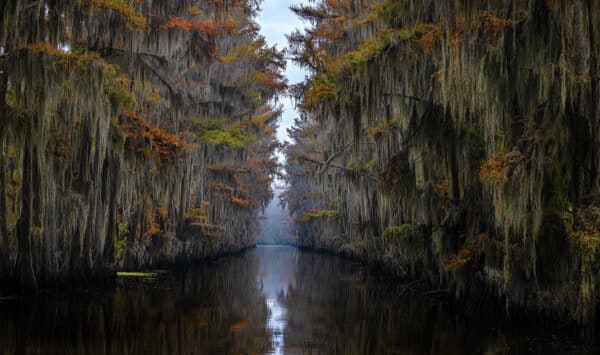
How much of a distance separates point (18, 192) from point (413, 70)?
23.2ft

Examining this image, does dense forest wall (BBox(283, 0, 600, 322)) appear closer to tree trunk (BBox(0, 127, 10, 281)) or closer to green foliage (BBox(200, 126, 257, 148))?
tree trunk (BBox(0, 127, 10, 281))

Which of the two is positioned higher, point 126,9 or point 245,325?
point 126,9

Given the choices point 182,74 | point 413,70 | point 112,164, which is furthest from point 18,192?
point 182,74

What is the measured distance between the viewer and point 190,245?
20.2 meters

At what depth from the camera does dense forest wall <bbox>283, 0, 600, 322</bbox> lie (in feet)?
18.8

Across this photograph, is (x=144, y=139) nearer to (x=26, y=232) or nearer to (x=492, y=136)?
(x=26, y=232)

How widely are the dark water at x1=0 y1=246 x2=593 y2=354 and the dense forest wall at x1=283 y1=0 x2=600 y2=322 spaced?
858 millimetres

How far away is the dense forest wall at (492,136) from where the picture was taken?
5723 mm

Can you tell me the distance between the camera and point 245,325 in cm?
835

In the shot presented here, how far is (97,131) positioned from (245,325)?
447 cm

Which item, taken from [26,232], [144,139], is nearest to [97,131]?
[144,139]

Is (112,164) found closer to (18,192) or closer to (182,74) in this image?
(18,192)

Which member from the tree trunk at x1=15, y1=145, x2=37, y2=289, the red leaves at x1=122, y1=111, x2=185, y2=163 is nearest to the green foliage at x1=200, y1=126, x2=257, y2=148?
the red leaves at x1=122, y1=111, x2=185, y2=163

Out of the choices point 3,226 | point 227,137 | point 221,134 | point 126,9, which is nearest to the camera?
point 3,226
